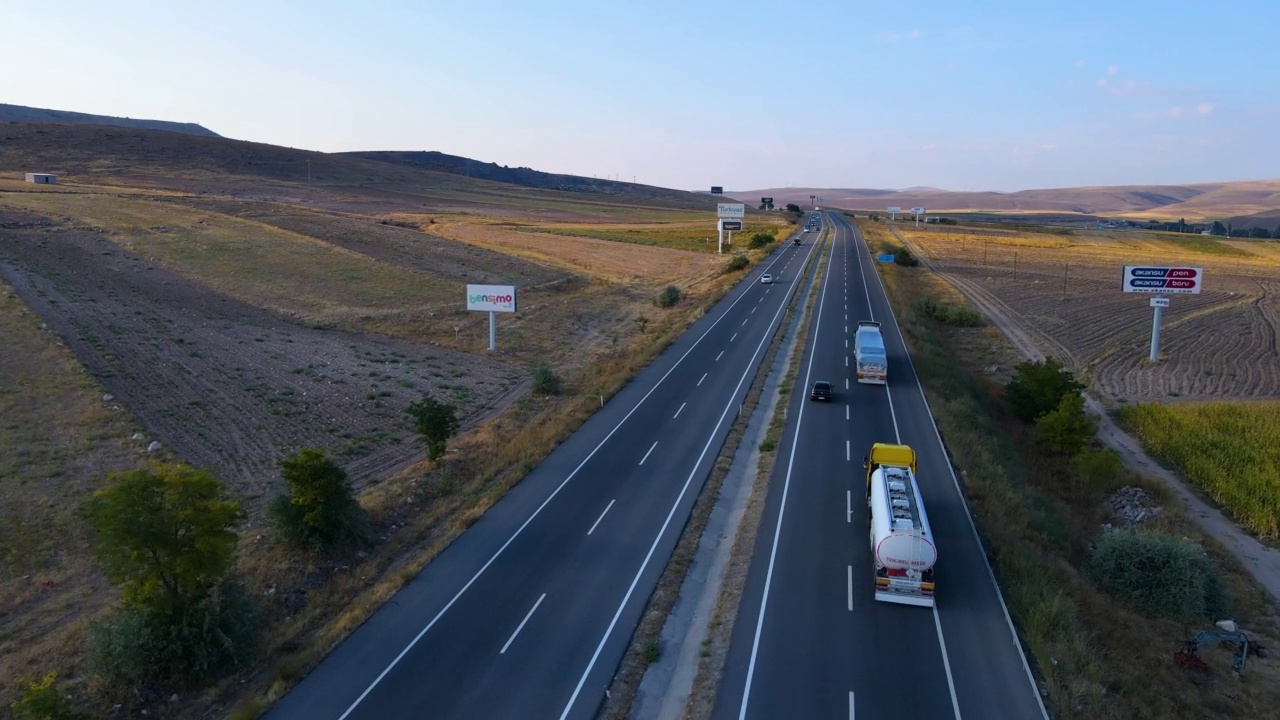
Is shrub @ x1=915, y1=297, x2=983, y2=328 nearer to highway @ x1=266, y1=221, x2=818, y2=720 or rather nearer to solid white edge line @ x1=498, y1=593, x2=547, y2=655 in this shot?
highway @ x1=266, y1=221, x2=818, y2=720

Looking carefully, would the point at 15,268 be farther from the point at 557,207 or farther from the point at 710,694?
the point at 557,207

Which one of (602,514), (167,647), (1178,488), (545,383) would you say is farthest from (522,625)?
(1178,488)

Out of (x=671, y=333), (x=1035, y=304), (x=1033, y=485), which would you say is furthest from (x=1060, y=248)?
(x=1033, y=485)

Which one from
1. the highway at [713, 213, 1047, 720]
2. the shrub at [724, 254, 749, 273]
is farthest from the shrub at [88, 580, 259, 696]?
the shrub at [724, 254, 749, 273]

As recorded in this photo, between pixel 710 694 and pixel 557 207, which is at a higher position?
pixel 557 207

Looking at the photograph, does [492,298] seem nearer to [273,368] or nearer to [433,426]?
[273,368]

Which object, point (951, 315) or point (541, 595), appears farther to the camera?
point (951, 315)
